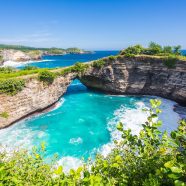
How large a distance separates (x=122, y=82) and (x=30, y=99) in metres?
23.3

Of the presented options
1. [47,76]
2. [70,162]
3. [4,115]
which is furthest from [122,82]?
[70,162]

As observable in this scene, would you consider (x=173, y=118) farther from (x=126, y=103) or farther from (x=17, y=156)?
(x=17, y=156)

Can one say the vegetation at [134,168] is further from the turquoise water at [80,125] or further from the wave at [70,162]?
the turquoise water at [80,125]

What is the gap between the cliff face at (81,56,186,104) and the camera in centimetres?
4534

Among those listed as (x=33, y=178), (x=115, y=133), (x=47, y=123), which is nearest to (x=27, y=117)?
(x=47, y=123)

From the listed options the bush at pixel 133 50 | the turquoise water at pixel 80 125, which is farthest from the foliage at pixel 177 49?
the turquoise water at pixel 80 125

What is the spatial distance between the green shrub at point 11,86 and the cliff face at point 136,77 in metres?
18.4

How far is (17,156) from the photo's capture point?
10.1 meters

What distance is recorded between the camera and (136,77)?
4819 cm

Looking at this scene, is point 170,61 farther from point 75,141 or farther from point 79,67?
point 75,141

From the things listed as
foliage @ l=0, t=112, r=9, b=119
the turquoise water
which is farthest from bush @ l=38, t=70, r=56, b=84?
foliage @ l=0, t=112, r=9, b=119

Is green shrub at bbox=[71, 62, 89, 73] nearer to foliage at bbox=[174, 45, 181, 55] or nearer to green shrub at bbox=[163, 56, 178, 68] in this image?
green shrub at bbox=[163, 56, 178, 68]

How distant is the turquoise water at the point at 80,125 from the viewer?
86.0ft

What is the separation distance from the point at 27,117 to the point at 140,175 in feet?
104
